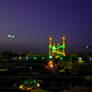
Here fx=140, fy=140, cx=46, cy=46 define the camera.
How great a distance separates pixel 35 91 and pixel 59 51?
56.9 meters

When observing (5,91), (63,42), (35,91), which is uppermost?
(63,42)

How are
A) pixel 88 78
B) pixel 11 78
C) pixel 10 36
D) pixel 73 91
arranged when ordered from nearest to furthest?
pixel 73 91 < pixel 88 78 < pixel 11 78 < pixel 10 36

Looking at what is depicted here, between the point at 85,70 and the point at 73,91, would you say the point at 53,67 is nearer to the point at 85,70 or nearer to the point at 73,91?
the point at 85,70

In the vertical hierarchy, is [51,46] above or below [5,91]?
above

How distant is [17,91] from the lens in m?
5.29

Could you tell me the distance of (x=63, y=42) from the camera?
5991 centimetres

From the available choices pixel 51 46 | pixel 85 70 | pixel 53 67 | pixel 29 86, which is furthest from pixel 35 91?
pixel 51 46

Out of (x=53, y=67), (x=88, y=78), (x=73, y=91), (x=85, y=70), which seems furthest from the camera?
(x=53, y=67)

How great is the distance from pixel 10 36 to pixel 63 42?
43752 millimetres

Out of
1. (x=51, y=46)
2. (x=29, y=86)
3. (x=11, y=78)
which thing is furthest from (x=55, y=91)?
(x=51, y=46)

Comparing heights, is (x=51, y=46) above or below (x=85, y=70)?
above

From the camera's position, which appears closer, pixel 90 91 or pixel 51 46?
pixel 90 91

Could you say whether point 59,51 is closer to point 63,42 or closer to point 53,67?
point 63,42

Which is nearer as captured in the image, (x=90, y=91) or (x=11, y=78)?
(x=90, y=91)
